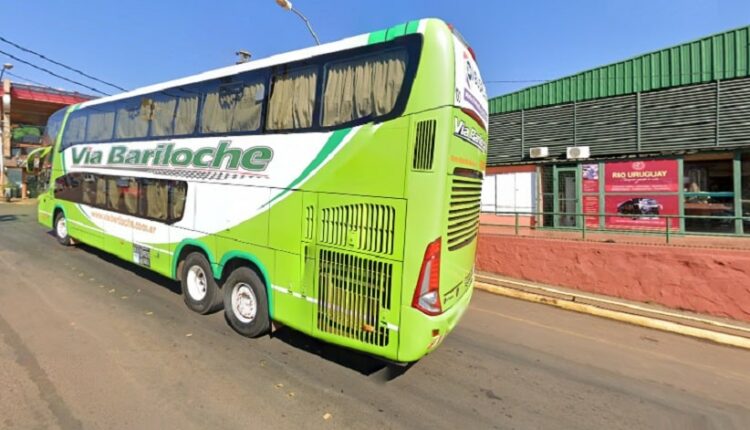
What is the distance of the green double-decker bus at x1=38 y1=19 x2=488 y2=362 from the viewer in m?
3.32

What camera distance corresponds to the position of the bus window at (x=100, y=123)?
724 centimetres

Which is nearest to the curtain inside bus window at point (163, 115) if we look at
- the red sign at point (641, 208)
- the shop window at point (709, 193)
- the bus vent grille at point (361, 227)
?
the bus vent grille at point (361, 227)

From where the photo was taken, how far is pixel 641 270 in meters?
7.38

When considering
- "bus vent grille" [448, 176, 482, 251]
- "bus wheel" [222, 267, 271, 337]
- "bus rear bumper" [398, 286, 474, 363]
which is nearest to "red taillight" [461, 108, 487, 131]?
"bus vent grille" [448, 176, 482, 251]

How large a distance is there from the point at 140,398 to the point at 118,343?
4.50ft

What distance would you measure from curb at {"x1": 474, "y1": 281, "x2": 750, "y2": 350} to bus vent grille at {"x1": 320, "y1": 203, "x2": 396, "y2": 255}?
5019mm

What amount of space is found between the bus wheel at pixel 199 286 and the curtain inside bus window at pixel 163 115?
2.13 meters

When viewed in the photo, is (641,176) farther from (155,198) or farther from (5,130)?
(5,130)

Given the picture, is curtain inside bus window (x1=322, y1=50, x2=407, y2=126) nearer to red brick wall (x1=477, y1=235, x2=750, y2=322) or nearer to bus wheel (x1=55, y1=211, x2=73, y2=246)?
red brick wall (x1=477, y1=235, x2=750, y2=322)

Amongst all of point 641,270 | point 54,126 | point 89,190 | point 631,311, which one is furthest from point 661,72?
point 54,126

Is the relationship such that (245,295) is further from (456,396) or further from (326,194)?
(456,396)

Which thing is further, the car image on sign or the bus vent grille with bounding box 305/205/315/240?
the car image on sign

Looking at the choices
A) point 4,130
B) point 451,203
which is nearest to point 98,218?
point 451,203

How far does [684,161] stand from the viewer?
34.6 ft
